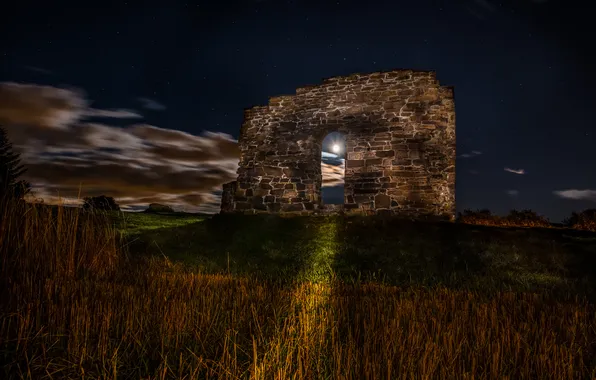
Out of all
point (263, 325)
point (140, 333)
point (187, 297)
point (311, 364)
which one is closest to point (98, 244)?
point (187, 297)

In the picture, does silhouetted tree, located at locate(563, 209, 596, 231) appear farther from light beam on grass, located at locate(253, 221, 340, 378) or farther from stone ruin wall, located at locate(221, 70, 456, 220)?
light beam on grass, located at locate(253, 221, 340, 378)

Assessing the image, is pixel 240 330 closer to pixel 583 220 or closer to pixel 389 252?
pixel 389 252

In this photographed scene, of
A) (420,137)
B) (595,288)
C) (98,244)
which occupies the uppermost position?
(420,137)

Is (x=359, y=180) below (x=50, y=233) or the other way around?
the other way around

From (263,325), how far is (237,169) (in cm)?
949

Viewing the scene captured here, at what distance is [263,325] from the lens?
96.4 inches

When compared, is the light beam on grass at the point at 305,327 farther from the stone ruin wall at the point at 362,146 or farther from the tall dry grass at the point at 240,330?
the stone ruin wall at the point at 362,146

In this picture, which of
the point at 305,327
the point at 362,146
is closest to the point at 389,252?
the point at 362,146

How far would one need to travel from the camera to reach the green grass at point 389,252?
5.51 m

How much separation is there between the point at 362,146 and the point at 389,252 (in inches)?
161

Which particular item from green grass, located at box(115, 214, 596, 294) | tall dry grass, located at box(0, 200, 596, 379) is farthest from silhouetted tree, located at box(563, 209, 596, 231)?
tall dry grass, located at box(0, 200, 596, 379)

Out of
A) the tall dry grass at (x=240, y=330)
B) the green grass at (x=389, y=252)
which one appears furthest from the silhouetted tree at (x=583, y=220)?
the tall dry grass at (x=240, y=330)

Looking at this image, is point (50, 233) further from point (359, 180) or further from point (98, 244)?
point (359, 180)

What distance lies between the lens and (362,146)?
1030 cm
